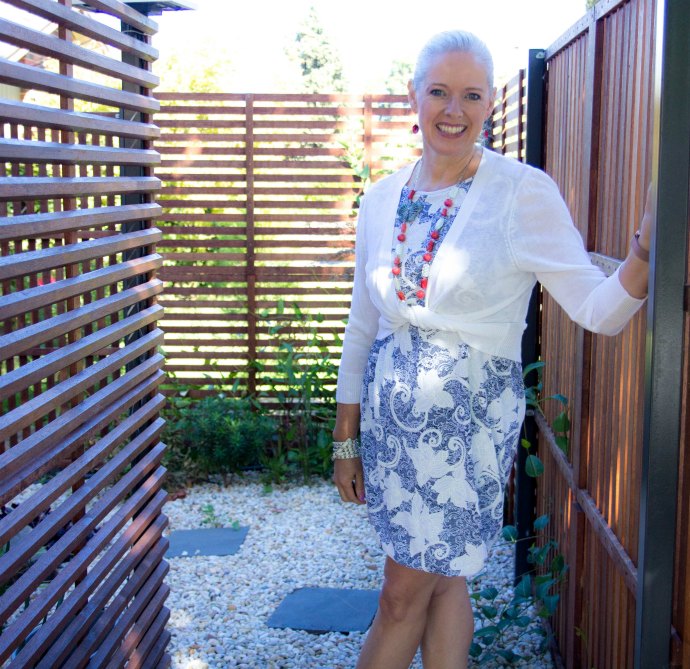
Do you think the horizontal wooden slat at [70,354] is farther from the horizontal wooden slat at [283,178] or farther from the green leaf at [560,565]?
the horizontal wooden slat at [283,178]

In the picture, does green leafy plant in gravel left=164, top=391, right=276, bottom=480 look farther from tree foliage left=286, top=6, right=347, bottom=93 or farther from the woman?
tree foliage left=286, top=6, right=347, bottom=93

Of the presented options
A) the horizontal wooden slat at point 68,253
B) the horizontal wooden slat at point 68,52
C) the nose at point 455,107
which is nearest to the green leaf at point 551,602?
the nose at point 455,107

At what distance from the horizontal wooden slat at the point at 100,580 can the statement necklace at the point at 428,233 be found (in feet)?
3.44

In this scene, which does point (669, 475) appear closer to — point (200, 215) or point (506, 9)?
point (200, 215)

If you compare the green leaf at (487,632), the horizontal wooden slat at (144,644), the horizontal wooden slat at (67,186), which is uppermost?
the horizontal wooden slat at (67,186)

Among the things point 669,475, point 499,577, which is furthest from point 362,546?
point 669,475

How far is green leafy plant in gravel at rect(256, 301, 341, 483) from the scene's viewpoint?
6266 mm

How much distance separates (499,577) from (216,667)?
1443mm

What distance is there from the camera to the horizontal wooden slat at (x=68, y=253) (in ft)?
6.59

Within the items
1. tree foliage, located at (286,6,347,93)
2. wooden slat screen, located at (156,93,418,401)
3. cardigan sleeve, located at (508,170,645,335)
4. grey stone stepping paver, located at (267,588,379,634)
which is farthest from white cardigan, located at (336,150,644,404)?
tree foliage, located at (286,6,347,93)

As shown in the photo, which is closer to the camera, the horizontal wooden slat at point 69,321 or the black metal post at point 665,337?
the black metal post at point 665,337

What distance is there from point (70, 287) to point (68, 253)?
9 cm

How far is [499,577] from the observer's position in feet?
14.5

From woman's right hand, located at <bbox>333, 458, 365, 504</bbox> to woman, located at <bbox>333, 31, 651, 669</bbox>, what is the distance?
0.21 m
